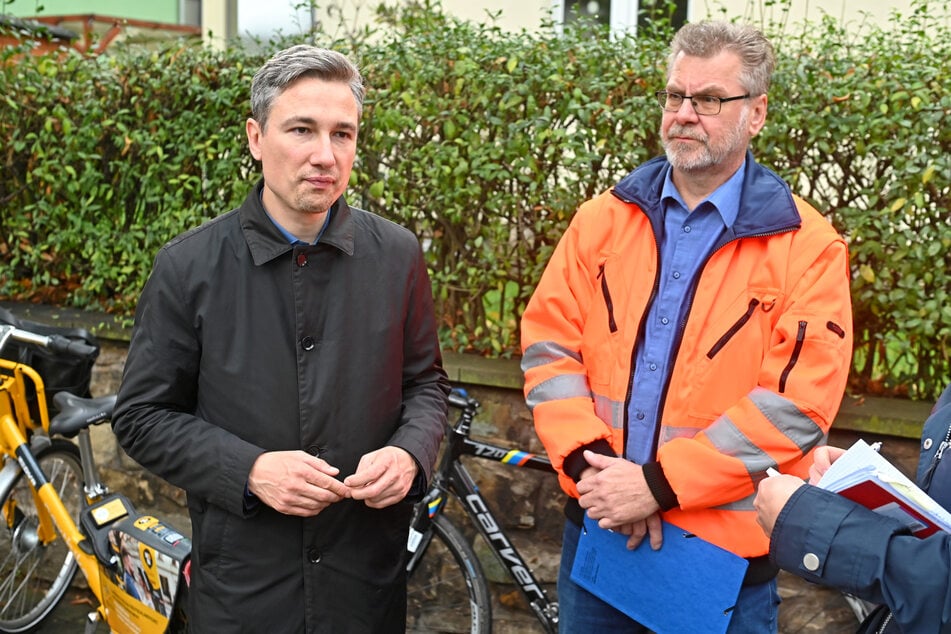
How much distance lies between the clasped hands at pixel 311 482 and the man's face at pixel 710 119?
1.14m

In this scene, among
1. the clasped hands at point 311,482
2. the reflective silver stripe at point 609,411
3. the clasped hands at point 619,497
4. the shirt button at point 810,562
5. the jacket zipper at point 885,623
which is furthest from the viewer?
the reflective silver stripe at point 609,411

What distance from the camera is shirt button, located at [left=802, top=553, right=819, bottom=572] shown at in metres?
2.02

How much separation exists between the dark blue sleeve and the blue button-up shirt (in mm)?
674

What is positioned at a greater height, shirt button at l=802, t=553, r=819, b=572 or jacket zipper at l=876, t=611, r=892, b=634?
shirt button at l=802, t=553, r=819, b=572

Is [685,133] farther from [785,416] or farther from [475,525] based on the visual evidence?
[475,525]

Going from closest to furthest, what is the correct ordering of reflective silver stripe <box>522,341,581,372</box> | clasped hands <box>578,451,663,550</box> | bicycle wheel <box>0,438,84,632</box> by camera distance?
1. clasped hands <box>578,451,663,550</box>
2. reflective silver stripe <box>522,341,581,372</box>
3. bicycle wheel <box>0,438,84,632</box>

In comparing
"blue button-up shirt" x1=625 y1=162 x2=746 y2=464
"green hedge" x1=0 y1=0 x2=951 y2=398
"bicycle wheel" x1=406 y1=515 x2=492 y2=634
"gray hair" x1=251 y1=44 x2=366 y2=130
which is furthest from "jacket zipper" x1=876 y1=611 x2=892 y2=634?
"bicycle wheel" x1=406 y1=515 x2=492 y2=634

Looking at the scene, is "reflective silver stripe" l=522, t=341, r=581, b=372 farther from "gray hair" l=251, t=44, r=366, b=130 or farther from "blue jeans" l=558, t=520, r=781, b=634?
"gray hair" l=251, t=44, r=366, b=130

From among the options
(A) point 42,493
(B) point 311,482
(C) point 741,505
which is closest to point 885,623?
(C) point 741,505

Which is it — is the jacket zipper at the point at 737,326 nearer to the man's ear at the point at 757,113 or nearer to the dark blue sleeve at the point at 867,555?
the man's ear at the point at 757,113

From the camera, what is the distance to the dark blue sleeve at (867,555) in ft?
6.24

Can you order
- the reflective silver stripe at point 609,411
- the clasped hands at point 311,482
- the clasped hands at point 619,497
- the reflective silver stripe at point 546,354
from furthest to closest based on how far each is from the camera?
the reflective silver stripe at point 546,354, the reflective silver stripe at point 609,411, the clasped hands at point 619,497, the clasped hands at point 311,482

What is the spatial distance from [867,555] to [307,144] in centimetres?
154

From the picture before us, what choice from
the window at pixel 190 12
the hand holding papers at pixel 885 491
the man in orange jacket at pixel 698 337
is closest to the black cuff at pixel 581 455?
the man in orange jacket at pixel 698 337
